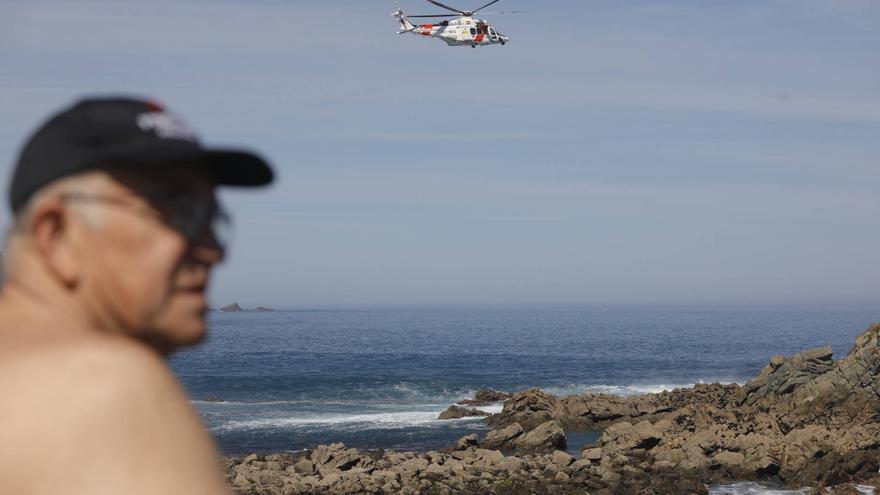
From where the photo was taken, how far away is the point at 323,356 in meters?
82.4

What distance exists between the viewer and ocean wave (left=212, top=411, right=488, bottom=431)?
39562 millimetres

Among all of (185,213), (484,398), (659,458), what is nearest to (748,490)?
(659,458)

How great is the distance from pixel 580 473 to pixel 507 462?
1969mm

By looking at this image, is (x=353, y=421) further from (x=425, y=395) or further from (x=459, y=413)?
(x=425, y=395)

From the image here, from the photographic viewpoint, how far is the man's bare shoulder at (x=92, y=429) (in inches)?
40.5

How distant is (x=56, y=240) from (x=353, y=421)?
40793 mm

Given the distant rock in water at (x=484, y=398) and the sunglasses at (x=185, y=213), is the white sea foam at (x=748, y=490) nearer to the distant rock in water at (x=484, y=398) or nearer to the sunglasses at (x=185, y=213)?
the distant rock in water at (x=484, y=398)

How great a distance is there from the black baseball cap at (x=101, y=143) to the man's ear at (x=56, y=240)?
0.03 meters

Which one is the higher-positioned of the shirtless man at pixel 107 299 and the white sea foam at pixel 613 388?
the shirtless man at pixel 107 299

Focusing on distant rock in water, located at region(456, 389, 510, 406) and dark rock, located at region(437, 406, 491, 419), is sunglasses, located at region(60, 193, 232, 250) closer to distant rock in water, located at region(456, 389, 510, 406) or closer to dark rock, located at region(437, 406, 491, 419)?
dark rock, located at region(437, 406, 491, 419)

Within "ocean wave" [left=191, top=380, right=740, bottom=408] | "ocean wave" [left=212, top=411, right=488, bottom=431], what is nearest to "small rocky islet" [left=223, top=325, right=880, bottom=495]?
"ocean wave" [left=212, top=411, right=488, bottom=431]

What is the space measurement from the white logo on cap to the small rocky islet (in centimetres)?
2456

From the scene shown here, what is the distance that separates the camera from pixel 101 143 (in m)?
1.19

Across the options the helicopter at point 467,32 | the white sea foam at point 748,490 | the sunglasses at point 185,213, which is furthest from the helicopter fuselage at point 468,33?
the sunglasses at point 185,213
